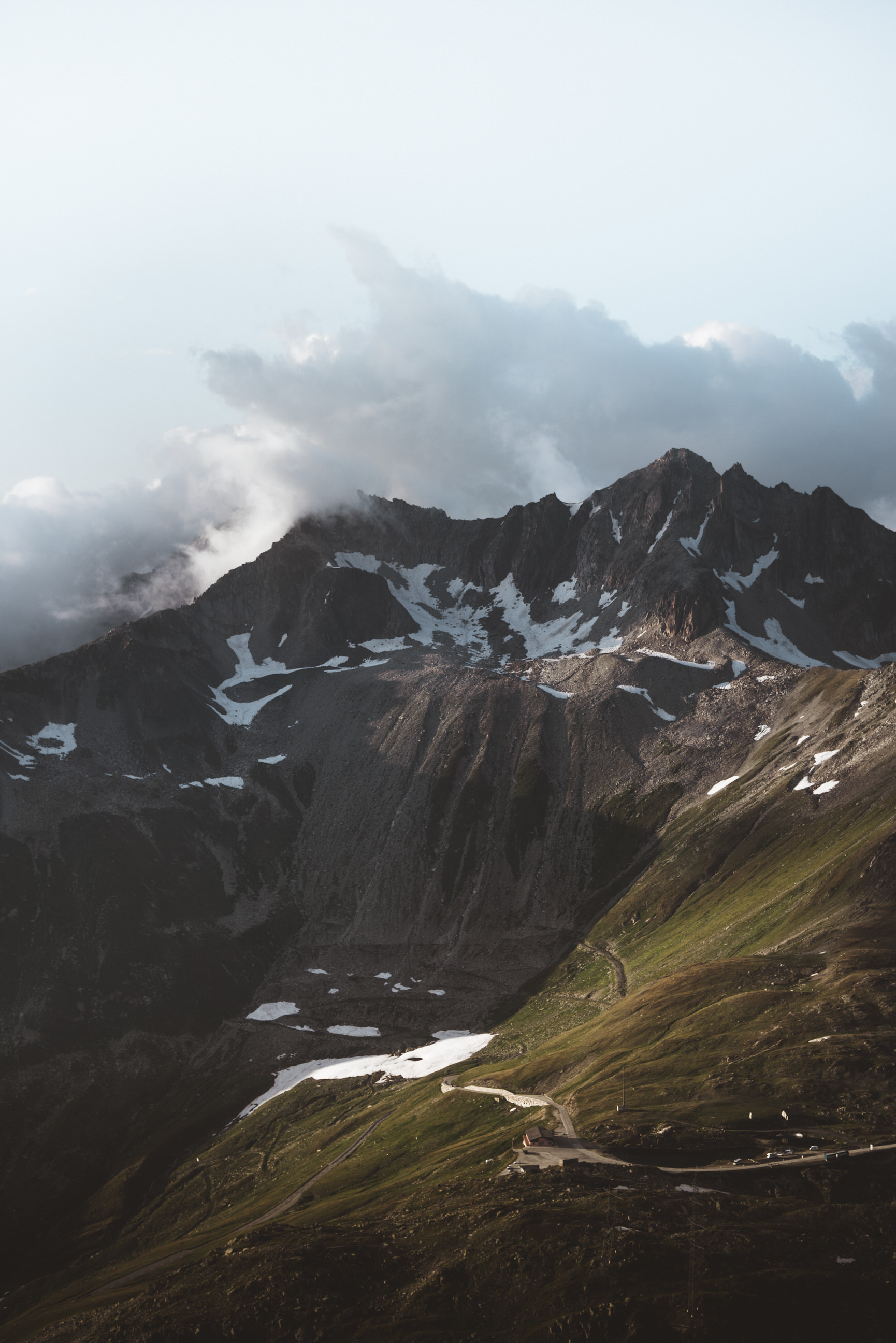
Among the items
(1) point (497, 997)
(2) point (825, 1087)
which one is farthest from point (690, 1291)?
(1) point (497, 997)

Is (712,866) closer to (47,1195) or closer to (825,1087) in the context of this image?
(825,1087)

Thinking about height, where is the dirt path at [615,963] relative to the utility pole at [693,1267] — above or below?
below

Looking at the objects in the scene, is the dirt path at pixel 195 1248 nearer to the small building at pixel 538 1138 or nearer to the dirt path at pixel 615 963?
the small building at pixel 538 1138

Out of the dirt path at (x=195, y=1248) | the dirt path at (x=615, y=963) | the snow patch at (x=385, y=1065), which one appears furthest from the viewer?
the dirt path at (x=615, y=963)

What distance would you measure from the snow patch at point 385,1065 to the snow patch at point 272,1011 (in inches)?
904

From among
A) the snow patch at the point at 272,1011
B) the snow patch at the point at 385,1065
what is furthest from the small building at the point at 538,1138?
the snow patch at the point at 272,1011

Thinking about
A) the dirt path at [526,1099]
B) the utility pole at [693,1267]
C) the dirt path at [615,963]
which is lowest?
the dirt path at [615,963]

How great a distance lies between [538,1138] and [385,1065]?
78.9 meters

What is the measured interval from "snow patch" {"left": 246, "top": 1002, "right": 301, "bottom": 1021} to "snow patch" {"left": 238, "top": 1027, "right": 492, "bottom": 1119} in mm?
22967

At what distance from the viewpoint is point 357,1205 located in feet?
258

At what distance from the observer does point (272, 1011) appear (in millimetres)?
180875

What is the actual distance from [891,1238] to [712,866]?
124849 millimetres

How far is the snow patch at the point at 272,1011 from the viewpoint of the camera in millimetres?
178625

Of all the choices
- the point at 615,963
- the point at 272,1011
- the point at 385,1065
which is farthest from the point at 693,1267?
the point at 272,1011
